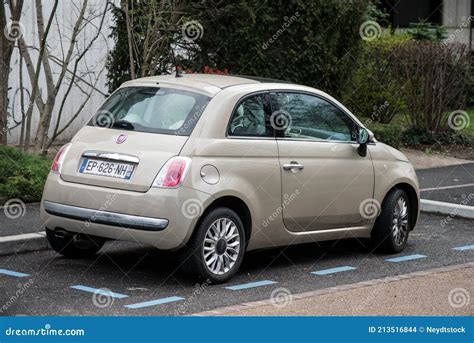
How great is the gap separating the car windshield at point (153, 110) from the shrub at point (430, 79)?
1005 centimetres

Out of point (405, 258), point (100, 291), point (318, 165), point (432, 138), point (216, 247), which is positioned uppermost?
point (318, 165)

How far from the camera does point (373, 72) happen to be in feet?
64.4

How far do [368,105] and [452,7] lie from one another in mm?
12305

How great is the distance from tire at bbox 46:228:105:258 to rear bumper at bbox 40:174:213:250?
2.22 feet

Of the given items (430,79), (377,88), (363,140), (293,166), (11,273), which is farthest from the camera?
(377,88)

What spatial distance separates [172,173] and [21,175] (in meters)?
3.94

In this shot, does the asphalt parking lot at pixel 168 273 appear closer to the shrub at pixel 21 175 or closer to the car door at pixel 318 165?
the shrub at pixel 21 175

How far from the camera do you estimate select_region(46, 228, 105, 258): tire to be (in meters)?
9.42

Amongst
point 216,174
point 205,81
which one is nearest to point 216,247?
point 216,174

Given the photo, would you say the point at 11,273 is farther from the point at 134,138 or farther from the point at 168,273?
the point at 134,138

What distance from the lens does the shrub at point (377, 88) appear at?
19.3 meters

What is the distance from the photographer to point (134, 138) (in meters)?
8.73

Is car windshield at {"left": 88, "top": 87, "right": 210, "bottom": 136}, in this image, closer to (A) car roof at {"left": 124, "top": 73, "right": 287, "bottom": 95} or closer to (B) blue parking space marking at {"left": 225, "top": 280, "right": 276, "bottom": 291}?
Result: (A) car roof at {"left": 124, "top": 73, "right": 287, "bottom": 95}

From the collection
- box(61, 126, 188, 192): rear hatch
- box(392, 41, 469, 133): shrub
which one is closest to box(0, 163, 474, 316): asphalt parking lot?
box(61, 126, 188, 192): rear hatch
